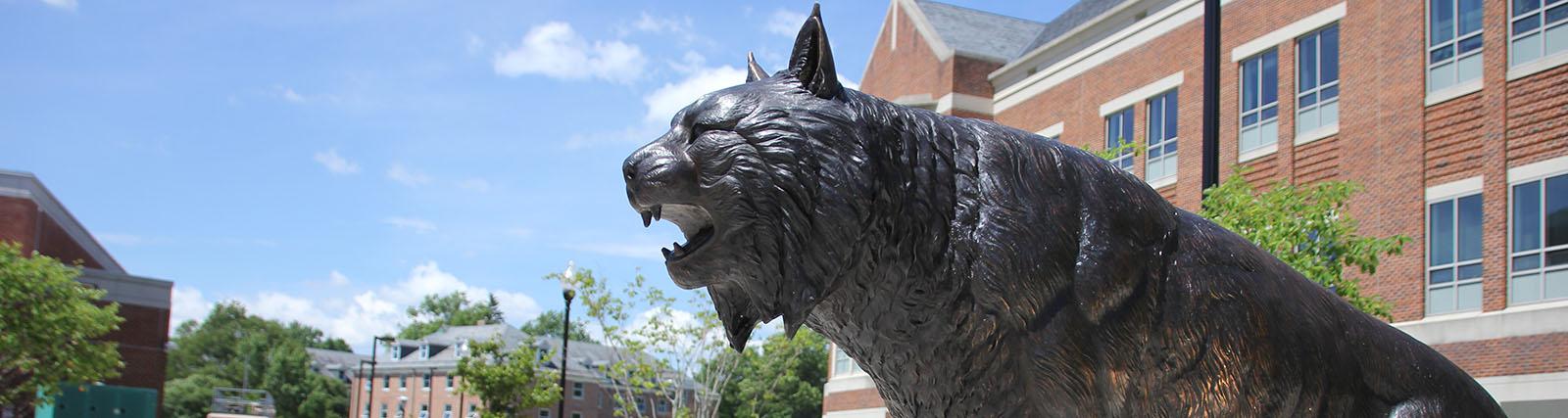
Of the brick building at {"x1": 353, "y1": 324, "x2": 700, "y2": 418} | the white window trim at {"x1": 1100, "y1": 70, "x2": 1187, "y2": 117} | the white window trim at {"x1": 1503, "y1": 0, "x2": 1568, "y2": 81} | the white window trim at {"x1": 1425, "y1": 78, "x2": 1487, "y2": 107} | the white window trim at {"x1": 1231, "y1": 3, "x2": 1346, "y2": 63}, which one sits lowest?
the brick building at {"x1": 353, "y1": 324, "x2": 700, "y2": 418}

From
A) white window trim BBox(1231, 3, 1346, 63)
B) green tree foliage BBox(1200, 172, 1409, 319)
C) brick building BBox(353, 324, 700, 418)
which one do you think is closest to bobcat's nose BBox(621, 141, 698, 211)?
green tree foliage BBox(1200, 172, 1409, 319)

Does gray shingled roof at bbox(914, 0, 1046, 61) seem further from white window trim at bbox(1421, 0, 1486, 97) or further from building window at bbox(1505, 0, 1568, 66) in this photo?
building window at bbox(1505, 0, 1568, 66)

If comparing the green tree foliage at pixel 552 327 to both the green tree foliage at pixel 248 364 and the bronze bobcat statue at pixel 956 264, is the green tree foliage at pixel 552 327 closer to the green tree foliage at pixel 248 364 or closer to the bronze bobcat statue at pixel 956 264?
the green tree foliage at pixel 248 364

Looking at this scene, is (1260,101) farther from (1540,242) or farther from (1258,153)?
(1540,242)

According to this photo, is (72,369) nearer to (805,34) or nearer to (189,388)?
(805,34)

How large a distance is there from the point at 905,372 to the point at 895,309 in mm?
163

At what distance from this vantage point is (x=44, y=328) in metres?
27.0

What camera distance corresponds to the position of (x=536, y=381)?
32.8m

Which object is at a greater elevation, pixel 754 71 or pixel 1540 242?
pixel 1540 242

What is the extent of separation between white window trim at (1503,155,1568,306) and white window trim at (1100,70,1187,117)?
7.46m

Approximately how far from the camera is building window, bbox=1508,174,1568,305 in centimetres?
1766

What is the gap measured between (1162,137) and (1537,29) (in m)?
8.45

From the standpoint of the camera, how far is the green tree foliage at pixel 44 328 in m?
26.7

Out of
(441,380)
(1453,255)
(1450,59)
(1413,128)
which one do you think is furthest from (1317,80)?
(441,380)
